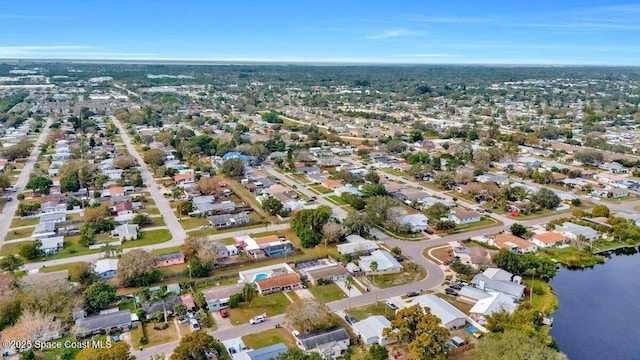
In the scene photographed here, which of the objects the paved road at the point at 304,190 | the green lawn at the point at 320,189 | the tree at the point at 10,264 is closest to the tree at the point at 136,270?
the tree at the point at 10,264

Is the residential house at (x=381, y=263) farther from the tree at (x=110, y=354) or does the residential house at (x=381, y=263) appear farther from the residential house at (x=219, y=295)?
the tree at (x=110, y=354)

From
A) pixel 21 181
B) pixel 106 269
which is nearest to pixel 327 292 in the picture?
pixel 106 269

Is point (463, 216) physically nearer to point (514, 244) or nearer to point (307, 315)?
point (514, 244)

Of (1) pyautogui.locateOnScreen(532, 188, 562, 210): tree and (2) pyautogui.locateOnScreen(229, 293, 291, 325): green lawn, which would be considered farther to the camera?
(1) pyautogui.locateOnScreen(532, 188, 562, 210): tree

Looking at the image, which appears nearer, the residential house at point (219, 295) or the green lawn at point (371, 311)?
the green lawn at point (371, 311)

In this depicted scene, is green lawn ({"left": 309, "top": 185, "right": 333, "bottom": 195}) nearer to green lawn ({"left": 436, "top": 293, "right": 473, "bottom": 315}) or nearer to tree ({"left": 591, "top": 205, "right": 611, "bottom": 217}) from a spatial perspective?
green lawn ({"left": 436, "top": 293, "right": 473, "bottom": 315})

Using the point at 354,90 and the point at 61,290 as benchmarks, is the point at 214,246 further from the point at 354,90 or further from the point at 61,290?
the point at 354,90

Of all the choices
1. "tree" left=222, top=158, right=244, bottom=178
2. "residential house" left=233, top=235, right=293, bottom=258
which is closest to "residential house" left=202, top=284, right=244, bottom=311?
"residential house" left=233, top=235, right=293, bottom=258
